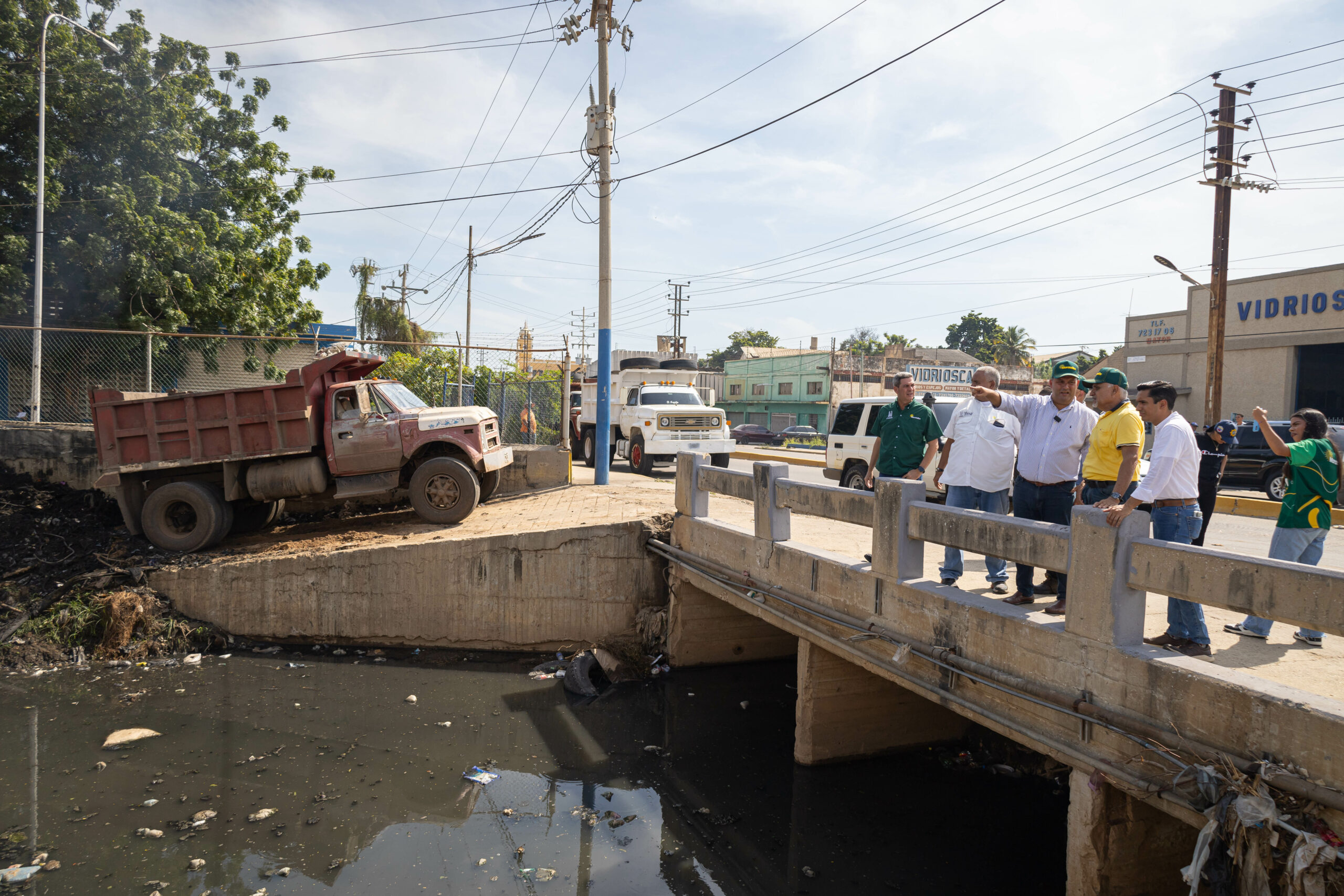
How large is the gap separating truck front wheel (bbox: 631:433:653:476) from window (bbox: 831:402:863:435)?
427 centimetres

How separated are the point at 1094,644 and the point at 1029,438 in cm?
195

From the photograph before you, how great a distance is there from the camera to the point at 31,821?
572cm

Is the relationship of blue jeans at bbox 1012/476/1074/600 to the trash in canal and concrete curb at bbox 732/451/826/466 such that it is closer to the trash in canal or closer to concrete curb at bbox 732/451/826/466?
the trash in canal

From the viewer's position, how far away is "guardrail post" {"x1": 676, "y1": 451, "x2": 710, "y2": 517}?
8609 millimetres

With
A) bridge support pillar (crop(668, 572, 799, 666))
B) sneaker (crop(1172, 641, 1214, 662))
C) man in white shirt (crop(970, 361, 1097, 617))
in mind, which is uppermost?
man in white shirt (crop(970, 361, 1097, 617))

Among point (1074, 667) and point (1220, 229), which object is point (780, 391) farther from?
point (1074, 667)

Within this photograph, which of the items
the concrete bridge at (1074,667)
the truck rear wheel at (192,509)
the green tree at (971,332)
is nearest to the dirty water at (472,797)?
the concrete bridge at (1074,667)

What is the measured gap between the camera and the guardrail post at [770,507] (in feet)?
23.0

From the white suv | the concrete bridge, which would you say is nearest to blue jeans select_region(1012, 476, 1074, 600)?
the concrete bridge

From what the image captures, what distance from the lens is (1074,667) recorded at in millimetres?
4172

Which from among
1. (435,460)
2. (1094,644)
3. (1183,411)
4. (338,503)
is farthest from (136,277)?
(1183,411)

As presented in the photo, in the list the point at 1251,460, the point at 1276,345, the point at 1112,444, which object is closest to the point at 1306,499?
the point at 1112,444

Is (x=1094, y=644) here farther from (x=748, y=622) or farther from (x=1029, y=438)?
(x=748, y=622)

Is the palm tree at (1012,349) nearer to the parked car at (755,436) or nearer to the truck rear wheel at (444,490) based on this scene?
the parked car at (755,436)
